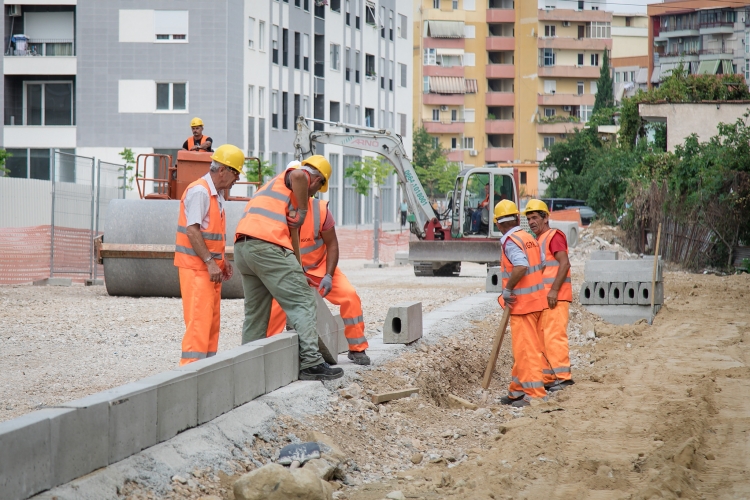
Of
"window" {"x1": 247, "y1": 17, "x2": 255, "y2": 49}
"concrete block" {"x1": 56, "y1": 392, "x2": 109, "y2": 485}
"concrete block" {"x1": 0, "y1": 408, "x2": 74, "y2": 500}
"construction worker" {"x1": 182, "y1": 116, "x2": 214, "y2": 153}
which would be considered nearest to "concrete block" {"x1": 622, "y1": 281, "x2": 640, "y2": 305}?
"construction worker" {"x1": 182, "y1": 116, "x2": 214, "y2": 153}

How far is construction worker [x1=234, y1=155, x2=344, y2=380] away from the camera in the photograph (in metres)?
7.30

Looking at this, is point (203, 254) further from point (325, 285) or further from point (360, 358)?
point (360, 358)

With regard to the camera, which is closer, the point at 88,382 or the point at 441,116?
the point at 88,382

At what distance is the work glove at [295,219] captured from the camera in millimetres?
7469

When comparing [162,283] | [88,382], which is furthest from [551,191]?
[88,382]

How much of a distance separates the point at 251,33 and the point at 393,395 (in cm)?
3696

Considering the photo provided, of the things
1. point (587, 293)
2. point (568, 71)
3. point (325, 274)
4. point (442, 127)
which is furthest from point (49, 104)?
point (568, 71)

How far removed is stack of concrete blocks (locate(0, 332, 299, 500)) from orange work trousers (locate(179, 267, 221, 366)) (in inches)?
18.5

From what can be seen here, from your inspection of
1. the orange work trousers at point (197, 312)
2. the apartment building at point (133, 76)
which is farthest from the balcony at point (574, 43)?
the orange work trousers at point (197, 312)

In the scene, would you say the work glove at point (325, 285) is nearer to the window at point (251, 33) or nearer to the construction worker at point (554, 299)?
the construction worker at point (554, 299)

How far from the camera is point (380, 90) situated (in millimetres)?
57469

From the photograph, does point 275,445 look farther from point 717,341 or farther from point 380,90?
point 380,90

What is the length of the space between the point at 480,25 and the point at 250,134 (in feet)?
147

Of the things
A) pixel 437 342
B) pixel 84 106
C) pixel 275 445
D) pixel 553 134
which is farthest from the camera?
pixel 553 134
